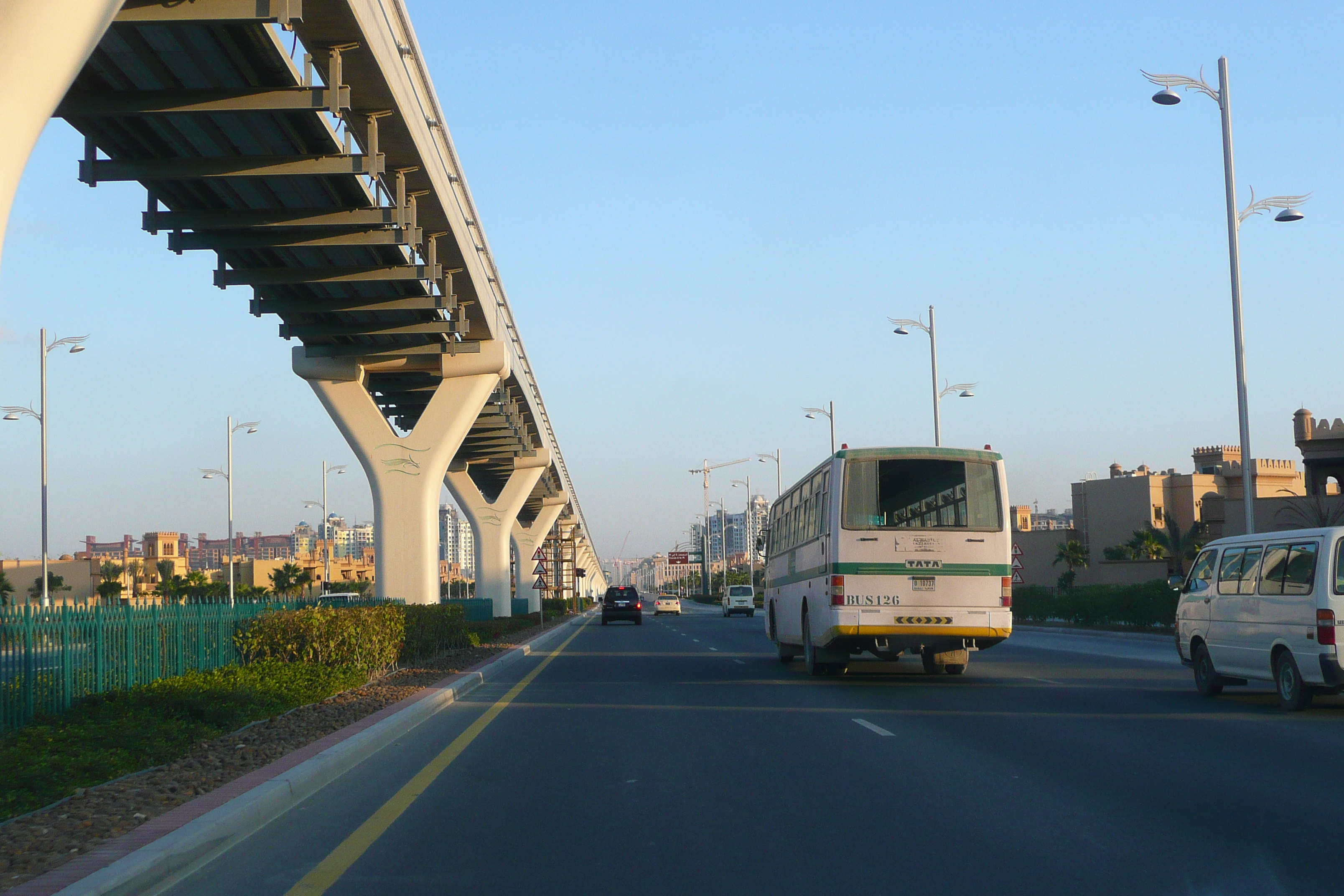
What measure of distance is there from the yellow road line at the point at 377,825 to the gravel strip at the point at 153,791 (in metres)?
1.20

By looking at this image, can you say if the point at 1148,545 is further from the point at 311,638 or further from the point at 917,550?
the point at 311,638

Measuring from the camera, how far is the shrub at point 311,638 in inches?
698

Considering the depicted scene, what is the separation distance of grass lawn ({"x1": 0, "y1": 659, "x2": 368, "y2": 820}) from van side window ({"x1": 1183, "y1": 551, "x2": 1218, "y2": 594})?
1173 cm

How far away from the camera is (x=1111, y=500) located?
77812 mm

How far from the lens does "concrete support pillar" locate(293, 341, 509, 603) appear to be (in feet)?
98.0

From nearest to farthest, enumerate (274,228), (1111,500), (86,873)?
1. (86,873)
2. (274,228)
3. (1111,500)

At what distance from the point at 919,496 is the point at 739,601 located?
54.8 m

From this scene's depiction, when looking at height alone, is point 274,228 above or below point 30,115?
above

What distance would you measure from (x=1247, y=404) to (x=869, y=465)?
484 inches

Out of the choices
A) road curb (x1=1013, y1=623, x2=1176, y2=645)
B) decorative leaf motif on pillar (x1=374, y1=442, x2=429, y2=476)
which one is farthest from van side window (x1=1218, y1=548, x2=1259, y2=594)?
decorative leaf motif on pillar (x1=374, y1=442, x2=429, y2=476)

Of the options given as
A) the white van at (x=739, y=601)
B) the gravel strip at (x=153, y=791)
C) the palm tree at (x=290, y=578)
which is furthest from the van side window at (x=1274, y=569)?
the palm tree at (x=290, y=578)

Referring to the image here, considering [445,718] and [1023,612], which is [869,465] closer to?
[445,718]

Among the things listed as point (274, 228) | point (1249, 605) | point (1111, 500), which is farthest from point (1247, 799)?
point (1111, 500)

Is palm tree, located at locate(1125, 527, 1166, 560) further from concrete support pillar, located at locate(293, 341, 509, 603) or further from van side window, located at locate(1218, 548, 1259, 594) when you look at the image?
van side window, located at locate(1218, 548, 1259, 594)
